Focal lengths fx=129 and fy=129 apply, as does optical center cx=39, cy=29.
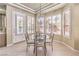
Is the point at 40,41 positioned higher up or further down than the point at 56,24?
further down

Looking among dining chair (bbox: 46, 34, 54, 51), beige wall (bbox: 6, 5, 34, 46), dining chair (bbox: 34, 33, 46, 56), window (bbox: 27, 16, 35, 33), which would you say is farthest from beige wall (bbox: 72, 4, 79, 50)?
beige wall (bbox: 6, 5, 34, 46)

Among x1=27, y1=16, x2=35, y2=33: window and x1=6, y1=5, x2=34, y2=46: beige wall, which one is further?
x1=6, y1=5, x2=34, y2=46: beige wall

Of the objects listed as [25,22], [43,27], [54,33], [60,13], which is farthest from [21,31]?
[60,13]

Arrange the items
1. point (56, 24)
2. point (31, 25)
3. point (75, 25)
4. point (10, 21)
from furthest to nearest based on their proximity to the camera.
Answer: point (10, 21) < point (75, 25) < point (56, 24) < point (31, 25)

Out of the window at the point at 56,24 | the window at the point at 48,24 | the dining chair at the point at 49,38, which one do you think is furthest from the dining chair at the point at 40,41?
the window at the point at 56,24

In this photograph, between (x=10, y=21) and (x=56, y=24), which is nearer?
(x=56, y=24)

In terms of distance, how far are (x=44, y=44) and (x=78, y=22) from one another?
3.97 ft

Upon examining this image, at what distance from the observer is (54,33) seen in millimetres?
3508

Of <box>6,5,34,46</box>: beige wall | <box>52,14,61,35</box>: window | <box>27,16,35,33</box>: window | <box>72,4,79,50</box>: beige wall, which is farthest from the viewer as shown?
<box>72,4,79,50</box>: beige wall

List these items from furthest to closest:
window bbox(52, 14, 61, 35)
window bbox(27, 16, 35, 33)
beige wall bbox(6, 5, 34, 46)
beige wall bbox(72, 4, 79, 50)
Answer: beige wall bbox(72, 4, 79, 50)
window bbox(52, 14, 61, 35)
beige wall bbox(6, 5, 34, 46)
window bbox(27, 16, 35, 33)

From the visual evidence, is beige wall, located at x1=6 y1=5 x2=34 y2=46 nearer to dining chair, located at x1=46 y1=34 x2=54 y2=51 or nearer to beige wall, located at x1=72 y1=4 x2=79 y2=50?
dining chair, located at x1=46 y1=34 x2=54 y2=51

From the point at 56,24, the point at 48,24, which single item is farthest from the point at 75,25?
the point at 48,24

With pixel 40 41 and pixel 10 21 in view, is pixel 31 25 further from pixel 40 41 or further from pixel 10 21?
pixel 10 21

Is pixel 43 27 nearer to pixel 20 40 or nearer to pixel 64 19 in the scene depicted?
pixel 20 40
